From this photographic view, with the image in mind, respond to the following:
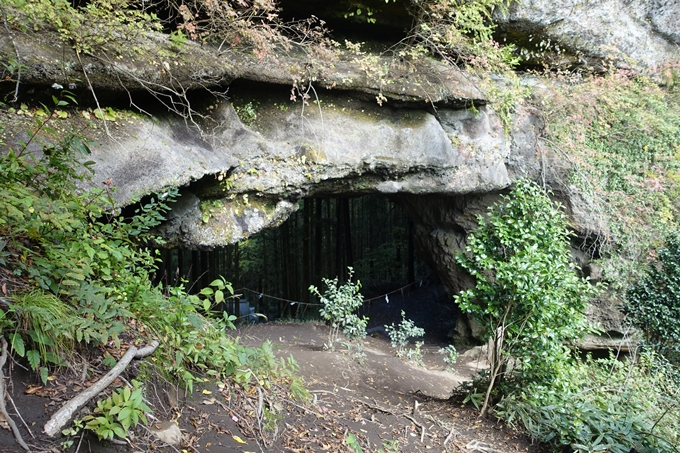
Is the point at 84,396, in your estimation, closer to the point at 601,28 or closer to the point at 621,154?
the point at 621,154

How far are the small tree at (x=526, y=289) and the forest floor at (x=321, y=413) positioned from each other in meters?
0.70

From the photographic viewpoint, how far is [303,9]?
7.00 metres

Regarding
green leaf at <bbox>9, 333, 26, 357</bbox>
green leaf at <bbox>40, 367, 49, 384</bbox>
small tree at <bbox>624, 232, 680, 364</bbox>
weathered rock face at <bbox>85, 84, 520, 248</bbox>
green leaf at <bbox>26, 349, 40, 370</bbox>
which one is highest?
weathered rock face at <bbox>85, 84, 520, 248</bbox>

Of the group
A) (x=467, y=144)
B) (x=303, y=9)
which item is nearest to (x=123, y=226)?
(x=303, y=9)

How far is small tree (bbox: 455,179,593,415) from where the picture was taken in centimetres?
488

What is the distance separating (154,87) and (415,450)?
4.41 m

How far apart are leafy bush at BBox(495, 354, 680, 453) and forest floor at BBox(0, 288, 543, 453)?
224 mm

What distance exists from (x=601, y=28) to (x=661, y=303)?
481 cm

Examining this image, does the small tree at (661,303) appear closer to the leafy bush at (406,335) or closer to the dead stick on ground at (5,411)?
the leafy bush at (406,335)

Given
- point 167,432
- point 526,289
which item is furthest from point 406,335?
point 167,432

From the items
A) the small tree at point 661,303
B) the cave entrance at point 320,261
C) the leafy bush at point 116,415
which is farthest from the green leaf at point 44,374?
the cave entrance at point 320,261

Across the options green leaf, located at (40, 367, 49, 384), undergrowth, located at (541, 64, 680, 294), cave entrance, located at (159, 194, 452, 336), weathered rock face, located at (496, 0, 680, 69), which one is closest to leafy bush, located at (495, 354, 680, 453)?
undergrowth, located at (541, 64, 680, 294)

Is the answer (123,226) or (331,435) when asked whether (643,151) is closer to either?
(331,435)

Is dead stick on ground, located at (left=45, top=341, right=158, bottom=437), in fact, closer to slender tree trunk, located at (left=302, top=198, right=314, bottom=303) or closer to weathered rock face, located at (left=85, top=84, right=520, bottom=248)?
weathered rock face, located at (left=85, top=84, right=520, bottom=248)
